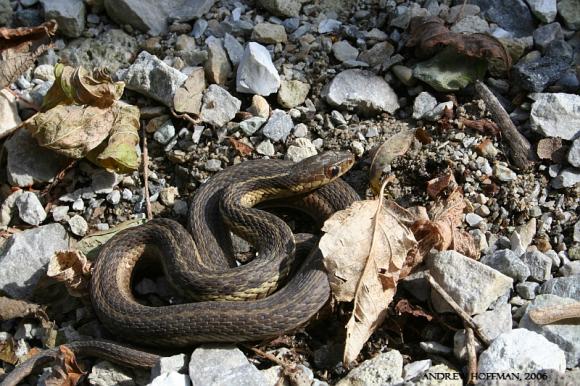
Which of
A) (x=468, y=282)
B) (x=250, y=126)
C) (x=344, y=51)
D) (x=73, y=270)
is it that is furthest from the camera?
(x=344, y=51)

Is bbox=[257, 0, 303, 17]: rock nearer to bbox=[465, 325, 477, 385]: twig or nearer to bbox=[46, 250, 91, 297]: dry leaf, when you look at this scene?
bbox=[46, 250, 91, 297]: dry leaf

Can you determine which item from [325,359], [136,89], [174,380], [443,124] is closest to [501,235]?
[443,124]

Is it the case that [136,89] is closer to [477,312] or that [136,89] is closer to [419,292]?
[419,292]

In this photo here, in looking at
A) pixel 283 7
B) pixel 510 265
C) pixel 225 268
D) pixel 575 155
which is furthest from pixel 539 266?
pixel 283 7

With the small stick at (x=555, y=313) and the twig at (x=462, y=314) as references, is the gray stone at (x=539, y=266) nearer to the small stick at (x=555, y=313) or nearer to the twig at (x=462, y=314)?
the small stick at (x=555, y=313)

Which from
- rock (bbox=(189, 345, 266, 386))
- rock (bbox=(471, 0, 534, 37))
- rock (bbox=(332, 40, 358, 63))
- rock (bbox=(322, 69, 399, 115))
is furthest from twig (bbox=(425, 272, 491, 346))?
rock (bbox=(471, 0, 534, 37))

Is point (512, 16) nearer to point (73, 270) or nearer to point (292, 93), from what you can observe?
point (292, 93)

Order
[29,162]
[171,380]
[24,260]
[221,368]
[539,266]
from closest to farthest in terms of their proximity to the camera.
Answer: [171,380] < [221,368] < [539,266] < [24,260] < [29,162]
